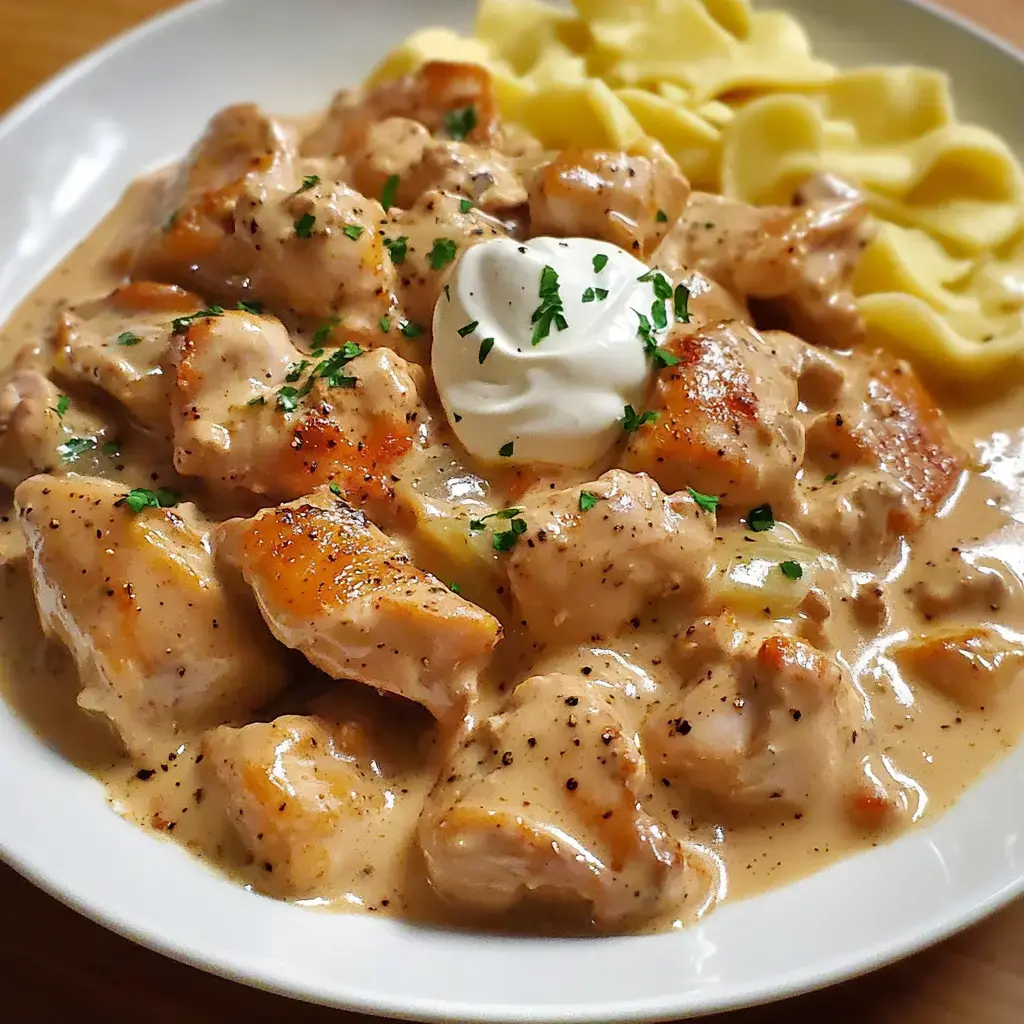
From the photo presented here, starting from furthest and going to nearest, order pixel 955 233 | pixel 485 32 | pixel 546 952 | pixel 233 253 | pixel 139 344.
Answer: pixel 485 32
pixel 955 233
pixel 233 253
pixel 139 344
pixel 546 952

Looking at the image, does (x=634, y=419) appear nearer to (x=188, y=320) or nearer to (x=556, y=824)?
(x=556, y=824)

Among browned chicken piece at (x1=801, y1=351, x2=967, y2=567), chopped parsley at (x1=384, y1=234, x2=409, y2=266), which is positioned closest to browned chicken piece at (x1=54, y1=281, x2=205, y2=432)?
chopped parsley at (x1=384, y1=234, x2=409, y2=266)

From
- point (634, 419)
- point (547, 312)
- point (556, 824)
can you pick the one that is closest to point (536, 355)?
point (547, 312)

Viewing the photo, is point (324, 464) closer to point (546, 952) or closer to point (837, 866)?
point (546, 952)

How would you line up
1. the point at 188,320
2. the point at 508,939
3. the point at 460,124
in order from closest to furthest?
the point at 508,939, the point at 188,320, the point at 460,124

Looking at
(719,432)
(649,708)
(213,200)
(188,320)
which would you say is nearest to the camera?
(649,708)

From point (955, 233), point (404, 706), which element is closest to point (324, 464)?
point (404, 706)
